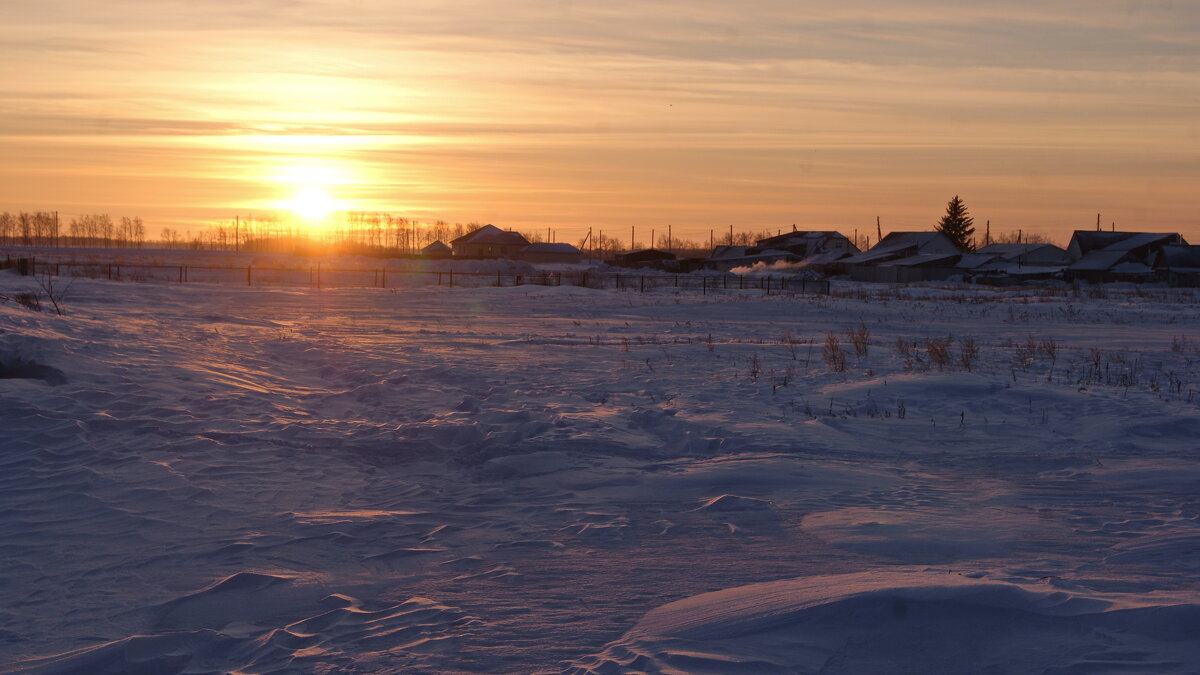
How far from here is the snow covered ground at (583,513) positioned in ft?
14.9

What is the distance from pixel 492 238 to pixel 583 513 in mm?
112627

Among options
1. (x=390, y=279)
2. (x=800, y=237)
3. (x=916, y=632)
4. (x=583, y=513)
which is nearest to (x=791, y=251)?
(x=800, y=237)

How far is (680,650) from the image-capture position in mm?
4383

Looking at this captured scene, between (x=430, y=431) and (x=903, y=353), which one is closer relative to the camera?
(x=430, y=431)

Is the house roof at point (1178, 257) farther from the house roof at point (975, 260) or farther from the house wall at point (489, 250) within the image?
the house wall at point (489, 250)

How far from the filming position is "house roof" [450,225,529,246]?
11750cm

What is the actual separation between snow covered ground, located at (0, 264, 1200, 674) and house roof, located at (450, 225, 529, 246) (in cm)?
10247

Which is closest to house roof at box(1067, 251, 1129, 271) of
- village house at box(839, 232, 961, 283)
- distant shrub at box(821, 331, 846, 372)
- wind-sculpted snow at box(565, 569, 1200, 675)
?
village house at box(839, 232, 961, 283)

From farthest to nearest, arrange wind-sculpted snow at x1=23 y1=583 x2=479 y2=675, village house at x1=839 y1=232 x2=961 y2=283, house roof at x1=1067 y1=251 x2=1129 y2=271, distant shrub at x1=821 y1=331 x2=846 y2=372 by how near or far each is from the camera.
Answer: village house at x1=839 y1=232 x2=961 y2=283
house roof at x1=1067 y1=251 x2=1129 y2=271
distant shrub at x1=821 y1=331 x2=846 y2=372
wind-sculpted snow at x1=23 y1=583 x2=479 y2=675

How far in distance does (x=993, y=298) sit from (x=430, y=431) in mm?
41804

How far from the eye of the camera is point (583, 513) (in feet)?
23.4

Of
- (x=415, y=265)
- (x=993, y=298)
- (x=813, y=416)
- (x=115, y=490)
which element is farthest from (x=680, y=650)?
(x=415, y=265)

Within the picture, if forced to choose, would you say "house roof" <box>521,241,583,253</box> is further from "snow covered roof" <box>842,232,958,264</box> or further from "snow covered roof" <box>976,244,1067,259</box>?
"snow covered roof" <box>976,244,1067,259</box>

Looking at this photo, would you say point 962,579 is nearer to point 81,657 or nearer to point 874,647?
point 874,647
